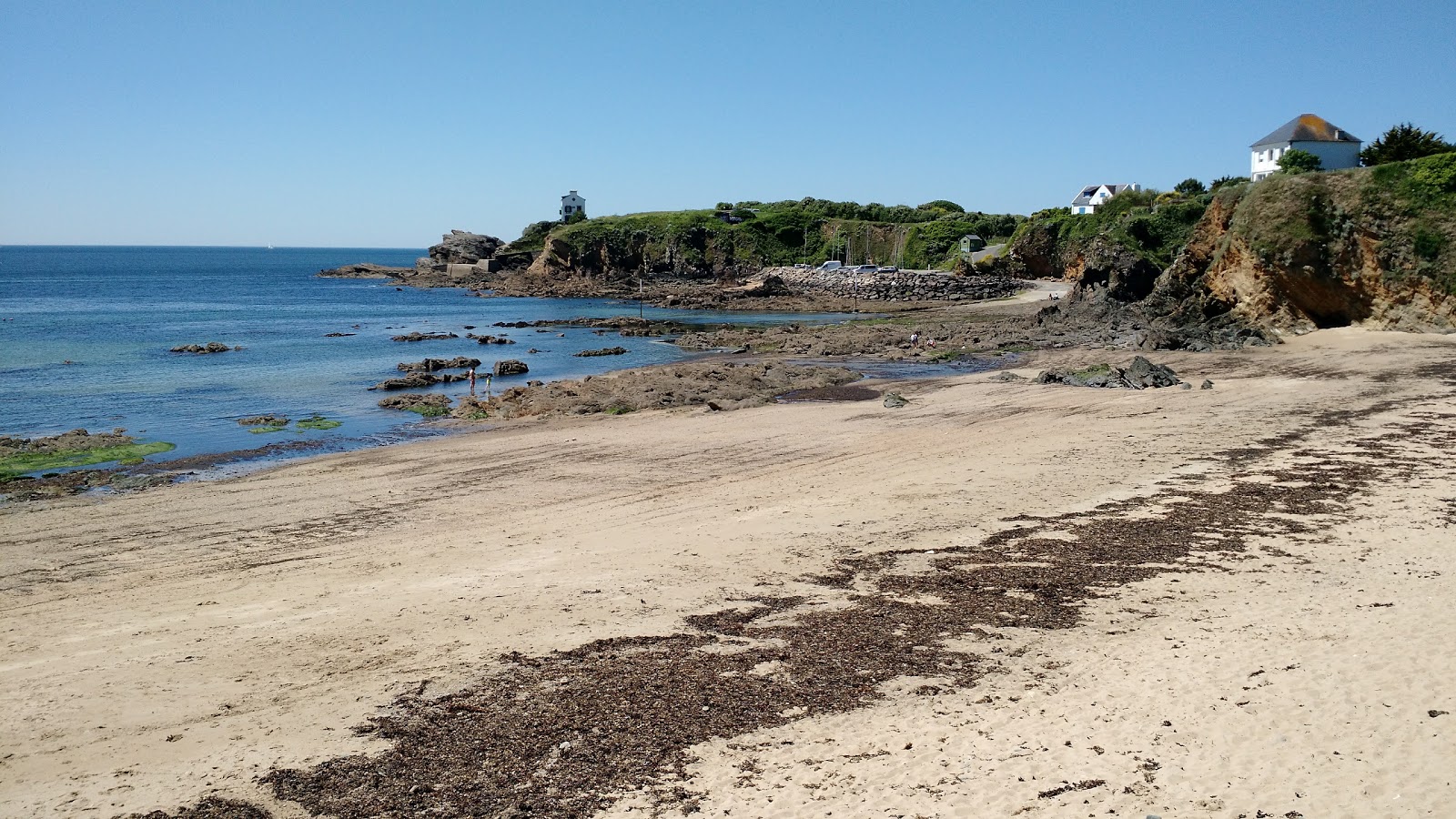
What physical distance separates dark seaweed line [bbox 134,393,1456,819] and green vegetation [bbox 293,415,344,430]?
20.1m

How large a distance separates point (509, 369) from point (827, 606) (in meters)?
29.9

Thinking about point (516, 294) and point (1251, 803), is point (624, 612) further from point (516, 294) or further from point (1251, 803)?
point (516, 294)

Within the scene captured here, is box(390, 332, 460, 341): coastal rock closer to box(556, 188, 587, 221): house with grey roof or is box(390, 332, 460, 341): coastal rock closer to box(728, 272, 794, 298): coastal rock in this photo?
box(728, 272, 794, 298): coastal rock

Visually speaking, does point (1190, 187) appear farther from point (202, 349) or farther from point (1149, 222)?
point (202, 349)

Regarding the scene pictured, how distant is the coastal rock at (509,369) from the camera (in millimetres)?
38281

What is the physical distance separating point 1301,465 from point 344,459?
63.7ft

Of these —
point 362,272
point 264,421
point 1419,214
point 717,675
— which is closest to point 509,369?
point 264,421

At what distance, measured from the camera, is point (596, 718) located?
26.0 ft

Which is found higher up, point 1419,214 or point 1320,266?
point 1419,214

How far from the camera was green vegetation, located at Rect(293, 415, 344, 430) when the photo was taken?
27.2 meters

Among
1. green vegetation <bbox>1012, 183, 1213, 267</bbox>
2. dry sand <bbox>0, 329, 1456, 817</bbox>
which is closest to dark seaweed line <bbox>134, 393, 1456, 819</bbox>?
dry sand <bbox>0, 329, 1456, 817</bbox>

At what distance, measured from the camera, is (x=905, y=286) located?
7350 cm

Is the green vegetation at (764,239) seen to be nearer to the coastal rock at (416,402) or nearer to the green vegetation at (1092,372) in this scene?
the green vegetation at (1092,372)

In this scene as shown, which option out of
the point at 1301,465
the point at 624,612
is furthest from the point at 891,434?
the point at 624,612
